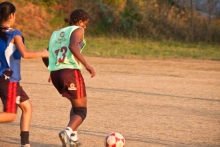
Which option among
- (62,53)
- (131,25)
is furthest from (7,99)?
(131,25)

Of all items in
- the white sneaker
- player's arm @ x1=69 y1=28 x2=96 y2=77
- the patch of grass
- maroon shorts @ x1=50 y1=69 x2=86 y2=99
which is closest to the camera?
the white sneaker

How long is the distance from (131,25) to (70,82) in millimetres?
20675

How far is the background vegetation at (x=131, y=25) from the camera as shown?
22.8m

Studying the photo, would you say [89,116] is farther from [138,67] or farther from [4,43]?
[138,67]

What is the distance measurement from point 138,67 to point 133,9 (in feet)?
37.9

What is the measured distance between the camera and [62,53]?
21.0ft

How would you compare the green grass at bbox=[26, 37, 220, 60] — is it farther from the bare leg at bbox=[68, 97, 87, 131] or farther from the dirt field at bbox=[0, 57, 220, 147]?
the bare leg at bbox=[68, 97, 87, 131]

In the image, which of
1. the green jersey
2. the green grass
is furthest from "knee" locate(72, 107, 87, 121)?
the green grass

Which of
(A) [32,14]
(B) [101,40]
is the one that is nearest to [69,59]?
Answer: (B) [101,40]

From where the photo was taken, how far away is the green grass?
1944cm

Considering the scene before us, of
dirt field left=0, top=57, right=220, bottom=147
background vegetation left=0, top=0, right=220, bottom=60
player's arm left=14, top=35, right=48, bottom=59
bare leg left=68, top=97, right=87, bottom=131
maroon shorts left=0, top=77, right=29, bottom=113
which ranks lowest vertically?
dirt field left=0, top=57, right=220, bottom=147

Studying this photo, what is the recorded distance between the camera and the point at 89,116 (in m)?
8.77

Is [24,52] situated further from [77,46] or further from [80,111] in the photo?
[80,111]

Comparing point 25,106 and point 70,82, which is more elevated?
point 70,82
